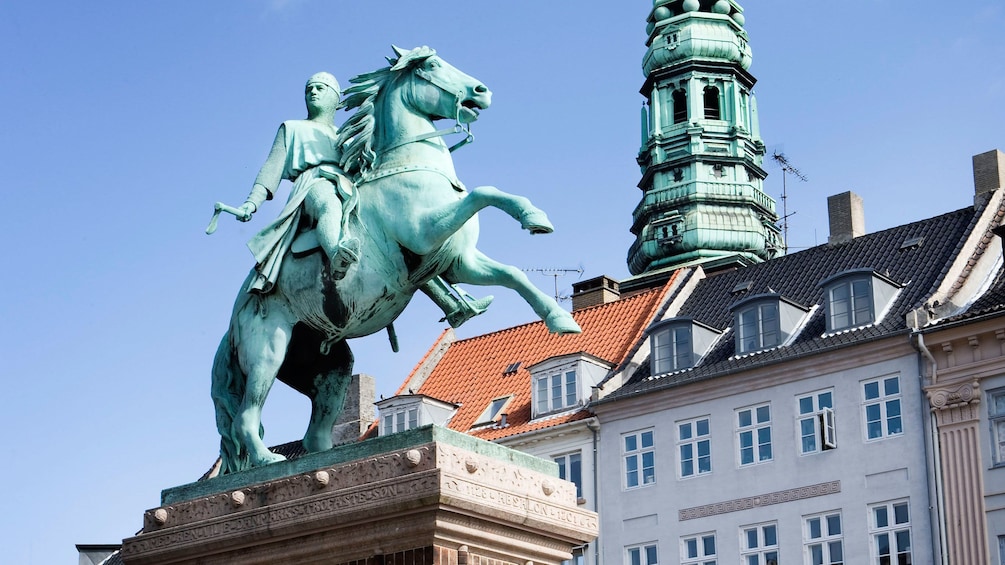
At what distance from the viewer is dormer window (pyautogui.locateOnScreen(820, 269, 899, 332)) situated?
40.8m

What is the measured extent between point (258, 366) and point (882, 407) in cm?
2700

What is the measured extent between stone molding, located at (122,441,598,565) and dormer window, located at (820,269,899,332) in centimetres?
2731

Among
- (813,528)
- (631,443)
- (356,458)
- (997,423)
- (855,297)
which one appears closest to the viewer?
(356,458)

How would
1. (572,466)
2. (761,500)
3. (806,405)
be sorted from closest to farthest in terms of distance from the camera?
(806,405), (761,500), (572,466)

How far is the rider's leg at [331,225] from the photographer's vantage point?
566 inches

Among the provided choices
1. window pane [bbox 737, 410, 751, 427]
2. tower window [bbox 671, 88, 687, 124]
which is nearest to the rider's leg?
window pane [bbox 737, 410, 751, 427]

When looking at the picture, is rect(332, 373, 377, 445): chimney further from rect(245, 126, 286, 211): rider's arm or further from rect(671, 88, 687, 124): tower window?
rect(245, 126, 286, 211): rider's arm

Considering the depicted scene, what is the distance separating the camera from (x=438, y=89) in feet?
49.3

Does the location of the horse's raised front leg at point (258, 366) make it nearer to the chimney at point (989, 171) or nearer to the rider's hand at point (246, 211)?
the rider's hand at point (246, 211)

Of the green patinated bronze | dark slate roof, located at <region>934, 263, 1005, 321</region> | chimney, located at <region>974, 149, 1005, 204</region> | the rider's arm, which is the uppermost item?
chimney, located at <region>974, 149, 1005, 204</region>

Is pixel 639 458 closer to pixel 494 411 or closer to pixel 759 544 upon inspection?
pixel 759 544

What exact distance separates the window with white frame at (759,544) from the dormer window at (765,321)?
4.22m

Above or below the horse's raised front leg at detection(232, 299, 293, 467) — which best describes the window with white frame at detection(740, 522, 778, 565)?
above

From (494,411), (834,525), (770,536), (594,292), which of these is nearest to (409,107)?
(834,525)
